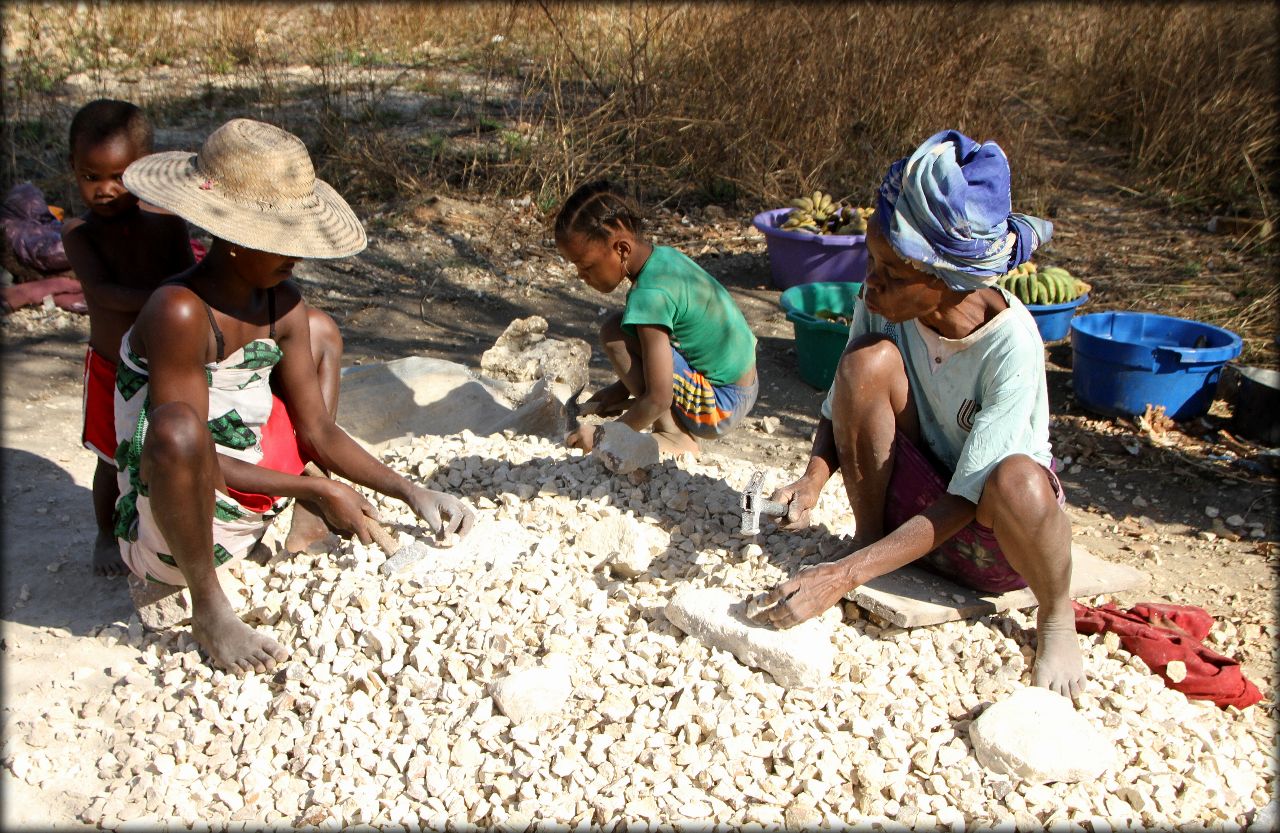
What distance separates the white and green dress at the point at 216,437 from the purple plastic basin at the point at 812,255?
3.68 m

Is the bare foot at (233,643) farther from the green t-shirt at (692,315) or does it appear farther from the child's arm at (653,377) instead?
the green t-shirt at (692,315)

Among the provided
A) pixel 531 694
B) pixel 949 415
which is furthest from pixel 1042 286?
pixel 531 694

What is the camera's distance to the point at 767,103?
6656mm

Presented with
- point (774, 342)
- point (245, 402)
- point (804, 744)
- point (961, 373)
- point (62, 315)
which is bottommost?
point (62, 315)

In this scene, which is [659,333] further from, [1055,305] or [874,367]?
[1055,305]

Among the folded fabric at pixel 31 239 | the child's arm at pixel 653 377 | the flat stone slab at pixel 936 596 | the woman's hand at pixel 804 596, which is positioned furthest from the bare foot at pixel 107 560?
the folded fabric at pixel 31 239

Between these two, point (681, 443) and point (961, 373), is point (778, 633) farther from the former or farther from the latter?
point (681, 443)

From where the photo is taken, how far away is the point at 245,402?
2496 mm

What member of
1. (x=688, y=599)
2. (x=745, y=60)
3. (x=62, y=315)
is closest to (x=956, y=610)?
(x=688, y=599)

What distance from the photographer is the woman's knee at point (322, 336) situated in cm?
276

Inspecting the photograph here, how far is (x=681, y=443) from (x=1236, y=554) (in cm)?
187

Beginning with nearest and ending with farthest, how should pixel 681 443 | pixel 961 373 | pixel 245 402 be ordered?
pixel 961 373
pixel 245 402
pixel 681 443

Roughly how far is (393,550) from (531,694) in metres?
0.67

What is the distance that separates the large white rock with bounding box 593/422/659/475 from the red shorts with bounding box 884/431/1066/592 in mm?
881
